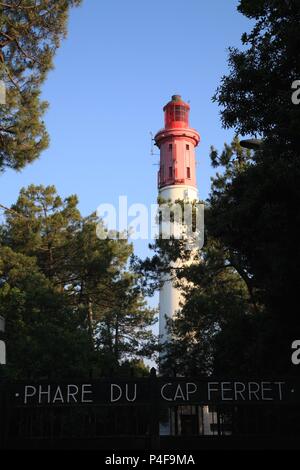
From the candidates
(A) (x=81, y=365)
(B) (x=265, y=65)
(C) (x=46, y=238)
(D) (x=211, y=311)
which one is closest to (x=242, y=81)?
(B) (x=265, y=65)

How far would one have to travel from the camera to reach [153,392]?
8.95 metres

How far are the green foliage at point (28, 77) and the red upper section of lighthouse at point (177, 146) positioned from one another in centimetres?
2276

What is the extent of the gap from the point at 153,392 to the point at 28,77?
1175cm

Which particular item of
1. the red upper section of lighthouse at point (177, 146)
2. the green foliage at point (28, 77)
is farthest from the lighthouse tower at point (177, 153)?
the green foliage at point (28, 77)

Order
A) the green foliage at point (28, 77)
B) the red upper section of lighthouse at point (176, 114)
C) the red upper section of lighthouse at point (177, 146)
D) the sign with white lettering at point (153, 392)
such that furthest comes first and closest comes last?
the red upper section of lighthouse at point (176, 114) < the red upper section of lighthouse at point (177, 146) < the green foliage at point (28, 77) < the sign with white lettering at point (153, 392)

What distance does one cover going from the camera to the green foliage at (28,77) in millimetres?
16719

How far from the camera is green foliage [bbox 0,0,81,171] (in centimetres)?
1672

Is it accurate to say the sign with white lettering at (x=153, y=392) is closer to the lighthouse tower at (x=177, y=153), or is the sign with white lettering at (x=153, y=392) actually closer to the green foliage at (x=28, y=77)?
the green foliage at (x=28, y=77)

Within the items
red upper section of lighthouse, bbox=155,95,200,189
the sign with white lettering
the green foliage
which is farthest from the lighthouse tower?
the sign with white lettering

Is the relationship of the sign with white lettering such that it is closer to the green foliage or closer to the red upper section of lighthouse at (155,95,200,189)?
the green foliage

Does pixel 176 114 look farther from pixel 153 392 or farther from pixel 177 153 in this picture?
pixel 153 392

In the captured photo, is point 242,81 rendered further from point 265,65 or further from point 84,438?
point 84,438

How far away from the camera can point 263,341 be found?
1201 centimetres
